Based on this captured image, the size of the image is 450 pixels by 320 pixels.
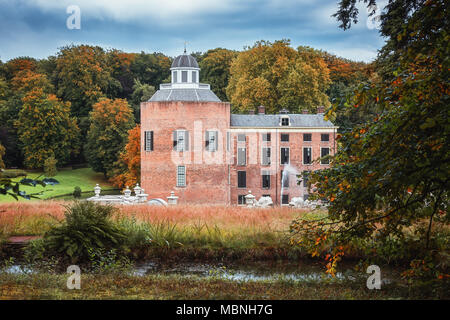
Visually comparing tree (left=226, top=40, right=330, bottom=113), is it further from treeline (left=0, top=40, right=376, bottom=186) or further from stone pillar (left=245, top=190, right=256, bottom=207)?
stone pillar (left=245, top=190, right=256, bottom=207)

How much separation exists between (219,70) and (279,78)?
1115 cm

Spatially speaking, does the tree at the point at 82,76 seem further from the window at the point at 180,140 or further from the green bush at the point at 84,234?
the green bush at the point at 84,234

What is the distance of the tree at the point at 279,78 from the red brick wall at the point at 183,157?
7.91 meters

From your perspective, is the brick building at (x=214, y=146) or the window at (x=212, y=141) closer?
the brick building at (x=214, y=146)

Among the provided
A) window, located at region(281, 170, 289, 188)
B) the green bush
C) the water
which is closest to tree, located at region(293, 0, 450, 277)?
the water

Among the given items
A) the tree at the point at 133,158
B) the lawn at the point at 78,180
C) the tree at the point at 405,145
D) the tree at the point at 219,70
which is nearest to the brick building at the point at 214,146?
the tree at the point at 133,158

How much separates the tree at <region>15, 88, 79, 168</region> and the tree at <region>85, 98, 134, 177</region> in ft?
10.3

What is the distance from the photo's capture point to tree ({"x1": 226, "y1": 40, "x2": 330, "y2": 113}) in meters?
43.6

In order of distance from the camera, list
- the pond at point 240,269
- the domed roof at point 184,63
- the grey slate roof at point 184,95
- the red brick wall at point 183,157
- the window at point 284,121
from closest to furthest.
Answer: the pond at point 240,269 < the red brick wall at point 183,157 < the grey slate roof at point 184,95 < the domed roof at point 184,63 < the window at point 284,121

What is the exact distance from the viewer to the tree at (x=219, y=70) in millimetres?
53688

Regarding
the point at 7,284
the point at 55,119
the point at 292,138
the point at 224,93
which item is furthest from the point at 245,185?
the point at 7,284

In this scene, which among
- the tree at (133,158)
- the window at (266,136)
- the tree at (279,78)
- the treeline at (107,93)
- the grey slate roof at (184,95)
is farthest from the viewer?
the treeline at (107,93)

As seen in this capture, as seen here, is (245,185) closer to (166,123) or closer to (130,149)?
(166,123)
